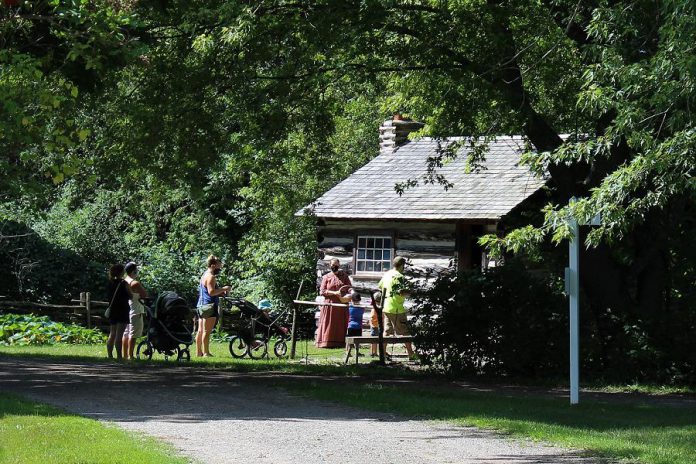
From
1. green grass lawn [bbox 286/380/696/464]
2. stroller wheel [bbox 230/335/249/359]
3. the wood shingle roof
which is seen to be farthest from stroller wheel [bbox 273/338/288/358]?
green grass lawn [bbox 286/380/696/464]

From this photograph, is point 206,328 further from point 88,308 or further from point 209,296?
point 88,308

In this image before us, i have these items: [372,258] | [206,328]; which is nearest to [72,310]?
[372,258]

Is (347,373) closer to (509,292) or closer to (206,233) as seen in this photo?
(509,292)

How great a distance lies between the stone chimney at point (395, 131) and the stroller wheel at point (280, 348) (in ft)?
25.1

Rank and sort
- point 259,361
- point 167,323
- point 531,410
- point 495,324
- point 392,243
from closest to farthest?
point 531,410
point 495,324
point 167,323
point 259,361
point 392,243

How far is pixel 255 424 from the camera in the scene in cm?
1133

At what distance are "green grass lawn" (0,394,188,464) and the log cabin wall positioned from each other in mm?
13272

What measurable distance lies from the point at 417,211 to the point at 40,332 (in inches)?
350

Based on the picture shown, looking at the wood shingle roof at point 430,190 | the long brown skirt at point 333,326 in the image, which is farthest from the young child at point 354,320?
the wood shingle roof at point 430,190

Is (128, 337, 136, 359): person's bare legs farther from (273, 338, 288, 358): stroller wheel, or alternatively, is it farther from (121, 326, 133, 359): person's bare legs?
(273, 338, 288, 358): stroller wheel

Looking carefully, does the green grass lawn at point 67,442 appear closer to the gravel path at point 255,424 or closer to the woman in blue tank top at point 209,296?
the gravel path at point 255,424

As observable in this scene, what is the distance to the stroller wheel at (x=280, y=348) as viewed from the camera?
70.8 ft

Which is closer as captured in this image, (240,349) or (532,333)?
(532,333)

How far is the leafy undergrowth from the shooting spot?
25.0 meters
